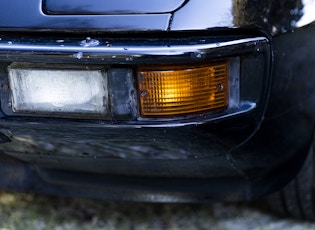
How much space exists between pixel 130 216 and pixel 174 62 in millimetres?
985

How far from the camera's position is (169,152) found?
5.27 ft

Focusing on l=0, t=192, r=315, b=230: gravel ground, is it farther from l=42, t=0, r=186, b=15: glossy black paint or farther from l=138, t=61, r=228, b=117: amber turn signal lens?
l=42, t=0, r=186, b=15: glossy black paint

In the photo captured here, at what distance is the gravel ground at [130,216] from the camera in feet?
6.83

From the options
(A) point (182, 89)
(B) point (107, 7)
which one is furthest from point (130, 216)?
(B) point (107, 7)

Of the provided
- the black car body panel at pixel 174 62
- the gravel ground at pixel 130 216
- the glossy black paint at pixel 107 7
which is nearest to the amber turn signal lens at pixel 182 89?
the black car body panel at pixel 174 62

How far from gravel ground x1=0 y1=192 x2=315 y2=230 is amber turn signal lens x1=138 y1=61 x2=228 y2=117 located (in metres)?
0.80

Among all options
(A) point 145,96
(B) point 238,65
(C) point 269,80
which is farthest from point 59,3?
(C) point 269,80

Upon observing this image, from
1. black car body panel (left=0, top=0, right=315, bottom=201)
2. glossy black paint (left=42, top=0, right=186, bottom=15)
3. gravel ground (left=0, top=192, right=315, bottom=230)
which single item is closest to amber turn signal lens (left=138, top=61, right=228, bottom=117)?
black car body panel (left=0, top=0, right=315, bottom=201)

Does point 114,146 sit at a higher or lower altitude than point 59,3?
lower

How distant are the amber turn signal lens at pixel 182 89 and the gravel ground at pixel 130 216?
0.80 metres

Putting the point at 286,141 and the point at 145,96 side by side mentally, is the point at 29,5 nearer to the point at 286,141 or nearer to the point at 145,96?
the point at 145,96

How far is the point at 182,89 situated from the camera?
1.41 metres

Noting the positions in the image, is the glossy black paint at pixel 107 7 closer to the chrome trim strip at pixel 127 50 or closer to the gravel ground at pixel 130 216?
the chrome trim strip at pixel 127 50

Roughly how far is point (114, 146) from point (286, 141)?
1.92 ft
